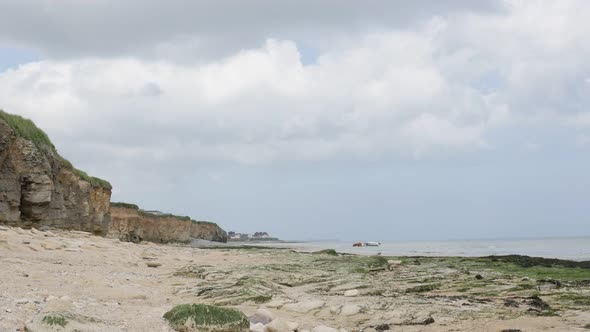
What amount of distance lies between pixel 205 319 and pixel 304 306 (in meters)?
2.98

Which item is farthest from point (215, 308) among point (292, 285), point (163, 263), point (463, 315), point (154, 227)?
point (154, 227)

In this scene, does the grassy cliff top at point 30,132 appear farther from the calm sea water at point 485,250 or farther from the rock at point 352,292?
the calm sea water at point 485,250

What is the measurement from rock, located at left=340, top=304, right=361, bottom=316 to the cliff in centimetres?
1582

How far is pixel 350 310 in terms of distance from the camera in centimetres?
959

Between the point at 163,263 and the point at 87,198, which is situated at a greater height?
the point at 87,198

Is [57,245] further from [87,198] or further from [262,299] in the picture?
→ [87,198]

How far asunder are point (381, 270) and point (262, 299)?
11.0 meters

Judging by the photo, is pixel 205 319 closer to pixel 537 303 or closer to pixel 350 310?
pixel 350 310

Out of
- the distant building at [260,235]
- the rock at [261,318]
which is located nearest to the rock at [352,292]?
the rock at [261,318]

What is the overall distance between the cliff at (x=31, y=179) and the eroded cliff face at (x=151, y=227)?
18370mm

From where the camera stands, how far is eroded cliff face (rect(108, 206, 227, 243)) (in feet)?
176

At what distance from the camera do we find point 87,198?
34031mm

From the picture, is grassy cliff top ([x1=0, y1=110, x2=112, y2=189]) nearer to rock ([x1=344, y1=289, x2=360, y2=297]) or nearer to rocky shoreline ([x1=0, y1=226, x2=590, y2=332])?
rocky shoreline ([x1=0, y1=226, x2=590, y2=332])

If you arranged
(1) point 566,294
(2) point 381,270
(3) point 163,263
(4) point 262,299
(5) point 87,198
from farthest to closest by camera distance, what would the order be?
1. (5) point 87,198
2. (2) point 381,270
3. (3) point 163,263
4. (1) point 566,294
5. (4) point 262,299
